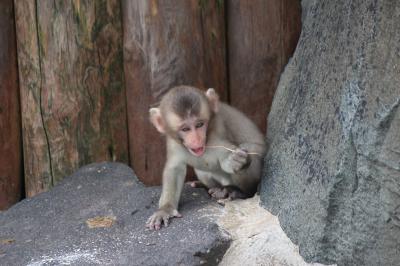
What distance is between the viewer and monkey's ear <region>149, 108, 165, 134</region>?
577 centimetres

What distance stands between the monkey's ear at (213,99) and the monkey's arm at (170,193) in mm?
539

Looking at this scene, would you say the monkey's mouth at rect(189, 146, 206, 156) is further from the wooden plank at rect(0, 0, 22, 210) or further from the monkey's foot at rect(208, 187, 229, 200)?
the wooden plank at rect(0, 0, 22, 210)

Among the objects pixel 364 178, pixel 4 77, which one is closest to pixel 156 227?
pixel 364 178

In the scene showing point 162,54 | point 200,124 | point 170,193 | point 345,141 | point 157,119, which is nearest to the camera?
point 345,141

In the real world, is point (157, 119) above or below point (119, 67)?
below

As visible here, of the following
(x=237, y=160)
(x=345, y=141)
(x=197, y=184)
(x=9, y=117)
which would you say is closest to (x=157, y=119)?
(x=237, y=160)

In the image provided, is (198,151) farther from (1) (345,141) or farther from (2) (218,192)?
(1) (345,141)

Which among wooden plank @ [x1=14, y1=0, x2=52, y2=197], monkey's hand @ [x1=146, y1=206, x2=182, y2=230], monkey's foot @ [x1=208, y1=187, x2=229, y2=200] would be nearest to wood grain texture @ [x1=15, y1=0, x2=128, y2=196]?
wooden plank @ [x1=14, y1=0, x2=52, y2=197]

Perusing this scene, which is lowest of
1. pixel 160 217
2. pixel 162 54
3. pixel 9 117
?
pixel 160 217

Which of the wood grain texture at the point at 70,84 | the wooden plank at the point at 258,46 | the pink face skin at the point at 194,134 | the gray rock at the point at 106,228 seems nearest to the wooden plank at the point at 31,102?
the wood grain texture at the point at 70,84

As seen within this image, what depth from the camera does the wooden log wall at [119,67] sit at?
6184 mm

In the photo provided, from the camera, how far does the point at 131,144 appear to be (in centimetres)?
652

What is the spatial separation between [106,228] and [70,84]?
1.54 metres

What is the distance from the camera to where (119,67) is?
21.0 feet
